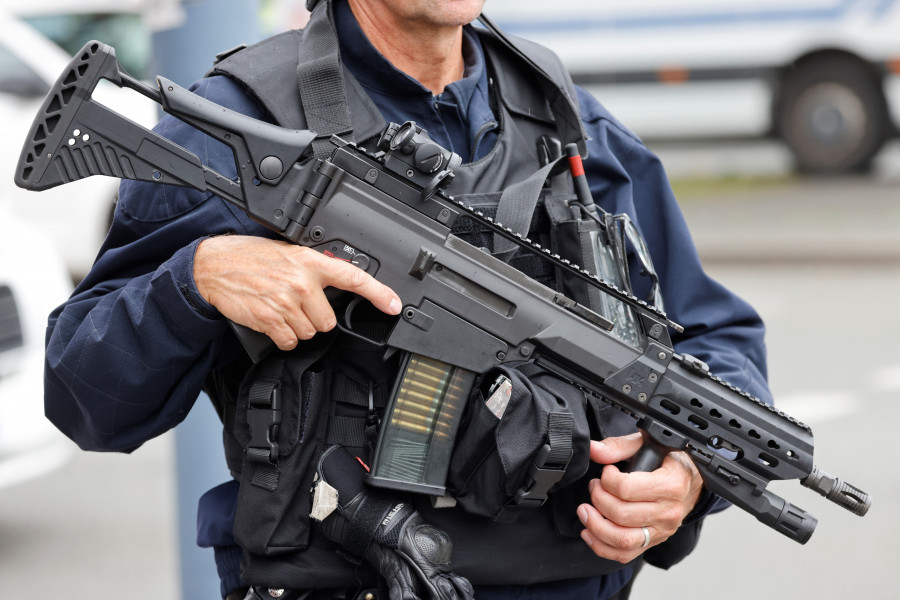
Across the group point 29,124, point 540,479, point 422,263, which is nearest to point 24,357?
point 422,263

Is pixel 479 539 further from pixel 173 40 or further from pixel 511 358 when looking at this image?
pixel 173 40

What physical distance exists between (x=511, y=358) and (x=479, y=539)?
30 cm

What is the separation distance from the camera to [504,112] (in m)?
2.09

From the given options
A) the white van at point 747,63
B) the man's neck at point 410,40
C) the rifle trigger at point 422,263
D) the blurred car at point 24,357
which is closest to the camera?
the rifle trigger at point 422,263

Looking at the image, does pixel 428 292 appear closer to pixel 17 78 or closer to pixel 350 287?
pixel 350 287

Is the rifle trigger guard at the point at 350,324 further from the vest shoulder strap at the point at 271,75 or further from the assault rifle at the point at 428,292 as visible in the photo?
the vest shoulder strap at the point at 271,75

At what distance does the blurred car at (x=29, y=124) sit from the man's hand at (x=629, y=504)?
6.10m

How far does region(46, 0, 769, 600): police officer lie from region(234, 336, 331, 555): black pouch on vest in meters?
0.05

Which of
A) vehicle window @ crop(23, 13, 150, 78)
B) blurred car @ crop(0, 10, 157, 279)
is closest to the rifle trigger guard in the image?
blurred car @ crop(0, 10, 157, 279)

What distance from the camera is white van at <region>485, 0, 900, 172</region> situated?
1018 cm

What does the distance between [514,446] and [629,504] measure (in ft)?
0.77

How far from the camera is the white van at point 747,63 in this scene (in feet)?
33.4

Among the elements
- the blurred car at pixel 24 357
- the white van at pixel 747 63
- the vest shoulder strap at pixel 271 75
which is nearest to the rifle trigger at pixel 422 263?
the vest shoulder strap at pixel 271 75

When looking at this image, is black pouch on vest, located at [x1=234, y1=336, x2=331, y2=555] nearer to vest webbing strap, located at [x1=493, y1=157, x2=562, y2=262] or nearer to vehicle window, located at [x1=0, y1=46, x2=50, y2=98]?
vest webbing strap, located at [x1=493, y1=157, x2=562, y2=262]
